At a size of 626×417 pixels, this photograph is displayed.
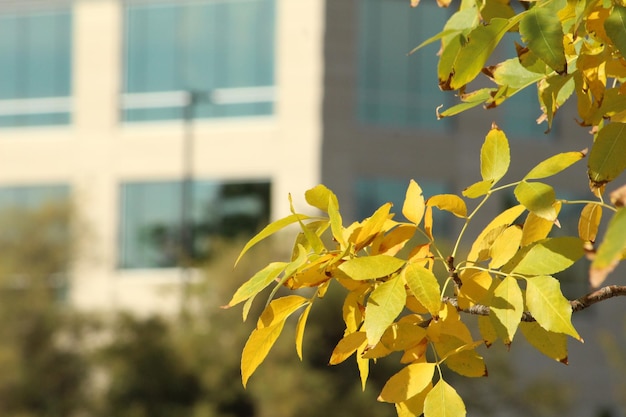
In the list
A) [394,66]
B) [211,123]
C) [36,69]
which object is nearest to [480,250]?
[211,123]

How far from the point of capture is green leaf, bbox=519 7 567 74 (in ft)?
4.20

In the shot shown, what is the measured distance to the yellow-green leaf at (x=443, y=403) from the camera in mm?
1351

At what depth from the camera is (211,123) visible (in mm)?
32094

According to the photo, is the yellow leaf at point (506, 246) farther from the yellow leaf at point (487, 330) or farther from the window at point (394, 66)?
the window at point (394, 66)

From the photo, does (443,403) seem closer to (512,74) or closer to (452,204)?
(452,204)

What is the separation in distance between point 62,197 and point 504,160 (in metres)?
30.3

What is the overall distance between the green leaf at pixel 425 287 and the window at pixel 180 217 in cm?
2884

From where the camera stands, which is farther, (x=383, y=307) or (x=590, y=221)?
(x=590, y=221)

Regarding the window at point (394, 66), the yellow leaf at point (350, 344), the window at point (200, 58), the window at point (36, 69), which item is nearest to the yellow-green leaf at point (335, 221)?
the yellow leaf at point (350, 344)

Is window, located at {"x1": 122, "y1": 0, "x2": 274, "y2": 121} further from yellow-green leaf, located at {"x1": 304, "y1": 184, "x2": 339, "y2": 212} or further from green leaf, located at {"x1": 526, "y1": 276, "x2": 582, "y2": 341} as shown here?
green leaf, located at {"x1": 526, "y1": 276, "x2": 582, "y2": 341}

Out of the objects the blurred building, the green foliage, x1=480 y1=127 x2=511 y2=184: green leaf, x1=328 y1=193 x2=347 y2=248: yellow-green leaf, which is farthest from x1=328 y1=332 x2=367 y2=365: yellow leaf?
the blurred building

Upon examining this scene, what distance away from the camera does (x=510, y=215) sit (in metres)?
1.45

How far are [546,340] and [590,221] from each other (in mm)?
138

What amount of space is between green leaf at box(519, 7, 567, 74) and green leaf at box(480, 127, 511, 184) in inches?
5.4
